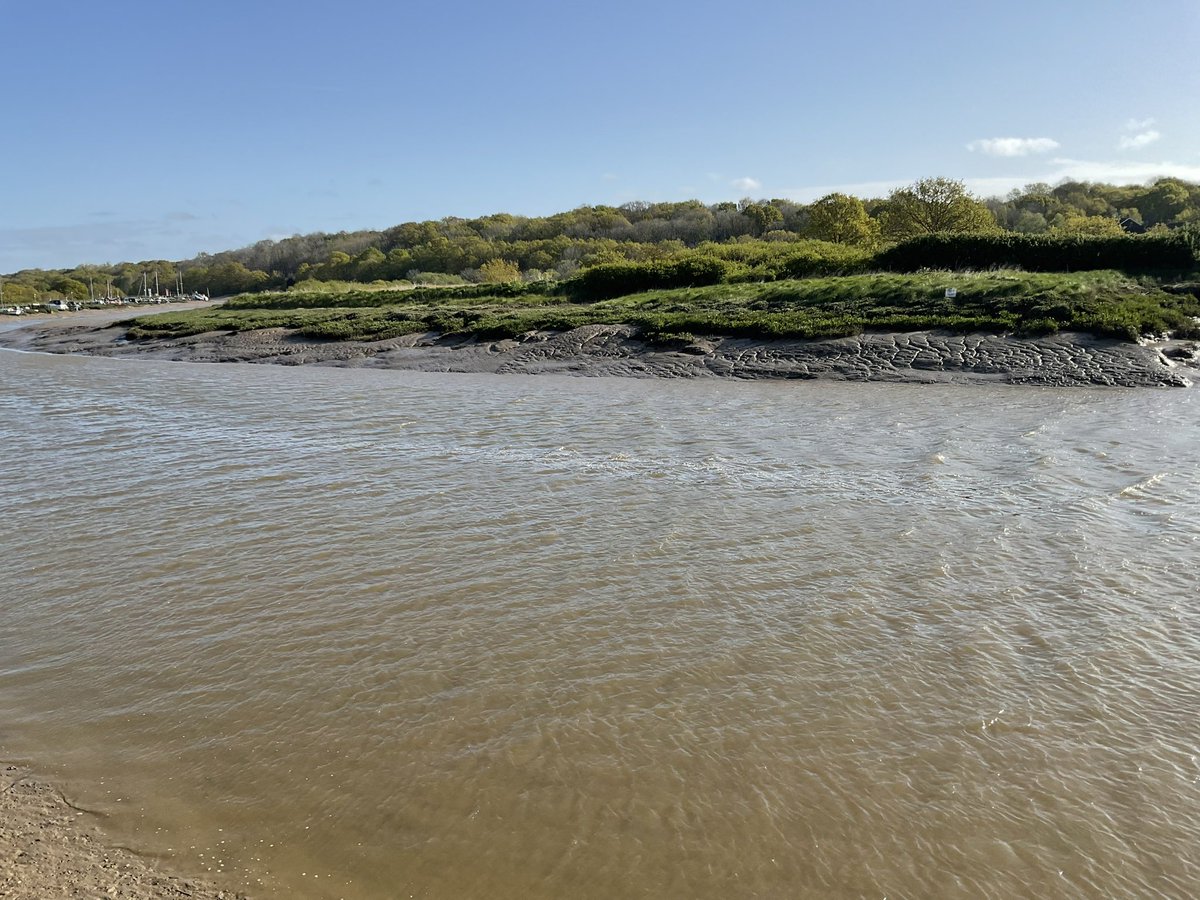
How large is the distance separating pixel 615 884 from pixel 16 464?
945 cm

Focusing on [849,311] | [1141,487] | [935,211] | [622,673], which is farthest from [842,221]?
[622,673]

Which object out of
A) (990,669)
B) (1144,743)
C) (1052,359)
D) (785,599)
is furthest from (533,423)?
(1052,359)

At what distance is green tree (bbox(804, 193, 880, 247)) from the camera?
44.1 metres

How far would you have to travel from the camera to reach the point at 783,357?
18656 millimetres

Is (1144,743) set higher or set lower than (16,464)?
lower

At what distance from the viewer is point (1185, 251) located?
23.2m

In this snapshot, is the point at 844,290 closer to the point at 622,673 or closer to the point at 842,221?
the point at 622,673

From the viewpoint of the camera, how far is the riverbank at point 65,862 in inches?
107

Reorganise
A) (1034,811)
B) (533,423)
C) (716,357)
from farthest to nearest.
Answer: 1. (716,357)
2. (533,423)
3. (1034,811)

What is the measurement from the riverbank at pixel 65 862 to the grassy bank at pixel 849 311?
18151mm

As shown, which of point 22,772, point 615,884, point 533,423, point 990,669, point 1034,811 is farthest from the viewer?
point 533,423

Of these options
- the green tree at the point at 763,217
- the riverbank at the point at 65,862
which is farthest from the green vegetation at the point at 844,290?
the green tree at the point at 763,217

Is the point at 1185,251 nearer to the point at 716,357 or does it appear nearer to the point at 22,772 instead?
the point at 716,357

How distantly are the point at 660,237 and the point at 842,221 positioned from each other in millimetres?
38588
